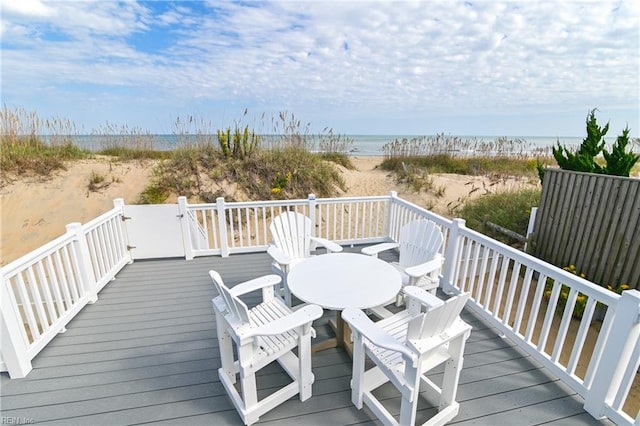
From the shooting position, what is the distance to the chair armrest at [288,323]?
60.6 inches

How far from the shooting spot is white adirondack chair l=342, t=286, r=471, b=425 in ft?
4.59

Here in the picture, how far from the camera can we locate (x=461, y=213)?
21.3 feet

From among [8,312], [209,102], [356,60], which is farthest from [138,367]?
[356,60]

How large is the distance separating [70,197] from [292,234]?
690 cm

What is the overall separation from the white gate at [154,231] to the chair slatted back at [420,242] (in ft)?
10.2

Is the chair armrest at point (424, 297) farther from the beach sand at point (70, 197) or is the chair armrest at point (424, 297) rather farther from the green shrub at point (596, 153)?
the beach sand at point (70, 197)

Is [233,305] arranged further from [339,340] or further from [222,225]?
[222,225]

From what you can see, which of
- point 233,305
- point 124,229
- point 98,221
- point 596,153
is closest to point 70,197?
point 124,229

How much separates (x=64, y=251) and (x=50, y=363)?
0.99m

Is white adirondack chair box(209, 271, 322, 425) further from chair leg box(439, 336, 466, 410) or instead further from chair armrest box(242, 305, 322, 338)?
chair leg box(439, 336, 466, 410)

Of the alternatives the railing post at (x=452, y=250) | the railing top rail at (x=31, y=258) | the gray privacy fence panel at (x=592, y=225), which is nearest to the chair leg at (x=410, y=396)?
the railing post at (x=452, y=250)

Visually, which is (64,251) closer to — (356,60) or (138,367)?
(138,367)

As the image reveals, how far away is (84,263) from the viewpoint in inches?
112

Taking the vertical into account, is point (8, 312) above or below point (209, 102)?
below
